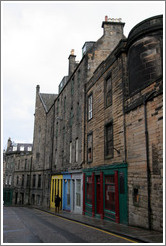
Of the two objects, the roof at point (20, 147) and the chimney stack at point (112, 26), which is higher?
the chimney stack at point (112, 26)

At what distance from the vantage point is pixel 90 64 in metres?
22.4

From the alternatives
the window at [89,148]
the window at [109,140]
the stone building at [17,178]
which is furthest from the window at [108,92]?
the stone building at [17,178]

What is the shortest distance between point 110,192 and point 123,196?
1.99 metres

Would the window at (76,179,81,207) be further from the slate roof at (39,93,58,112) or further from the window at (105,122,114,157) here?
the slate roof at (39,93,58,112)

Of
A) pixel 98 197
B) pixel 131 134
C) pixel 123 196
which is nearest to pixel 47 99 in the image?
pixel 98 197

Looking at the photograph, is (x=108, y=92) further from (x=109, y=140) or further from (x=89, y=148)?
(x=89, y=148)

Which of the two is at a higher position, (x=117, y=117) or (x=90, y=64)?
(x=90, y=64)

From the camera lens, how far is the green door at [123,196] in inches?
500

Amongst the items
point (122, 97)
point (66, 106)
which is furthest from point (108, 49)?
point (122, 97)

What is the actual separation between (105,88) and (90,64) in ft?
19.7

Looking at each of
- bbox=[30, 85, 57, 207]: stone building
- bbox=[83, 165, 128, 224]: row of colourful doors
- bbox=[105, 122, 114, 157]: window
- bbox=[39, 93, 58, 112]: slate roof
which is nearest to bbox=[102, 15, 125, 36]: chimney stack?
bbox=[105, 122, 114, 157]: window

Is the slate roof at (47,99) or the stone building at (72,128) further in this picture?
the slate roof at (47,99)

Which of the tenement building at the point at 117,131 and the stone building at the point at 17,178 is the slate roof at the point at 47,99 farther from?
the tenement building at the point at 117,131

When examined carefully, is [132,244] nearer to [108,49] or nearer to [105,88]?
[105,88]
